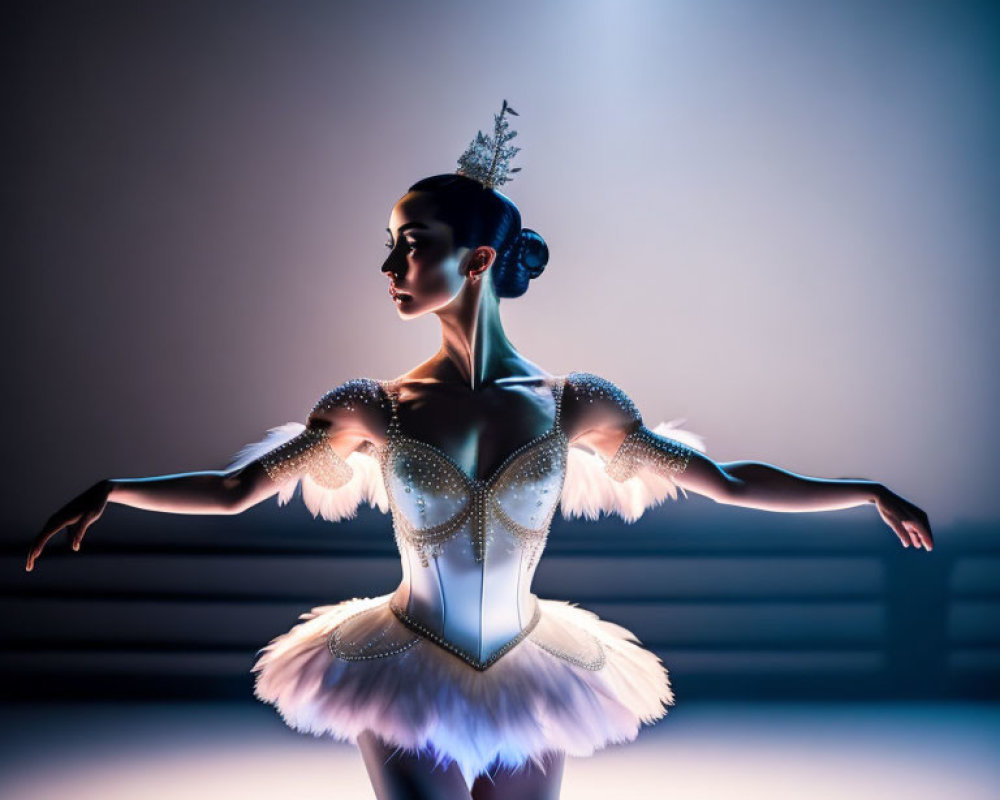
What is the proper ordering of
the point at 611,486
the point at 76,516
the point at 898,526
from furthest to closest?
the point at 611,486 → the point at 898,526 → the point at 76,516

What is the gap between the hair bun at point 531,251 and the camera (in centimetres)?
156

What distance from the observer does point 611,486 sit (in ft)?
5.52

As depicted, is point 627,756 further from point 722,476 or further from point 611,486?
point 722,476

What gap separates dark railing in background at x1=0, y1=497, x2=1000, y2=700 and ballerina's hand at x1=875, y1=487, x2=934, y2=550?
5.34 feet

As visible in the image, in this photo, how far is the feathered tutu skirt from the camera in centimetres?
130

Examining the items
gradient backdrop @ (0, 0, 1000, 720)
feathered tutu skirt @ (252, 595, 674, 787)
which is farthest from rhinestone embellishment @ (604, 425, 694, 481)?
gradient backdrop @ (0, 0, 1000, 720)

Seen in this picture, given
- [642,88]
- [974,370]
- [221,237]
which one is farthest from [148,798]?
[974,370]

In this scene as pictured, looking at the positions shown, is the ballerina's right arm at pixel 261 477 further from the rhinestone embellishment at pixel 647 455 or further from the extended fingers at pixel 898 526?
the extended fingers at pixel 898 526

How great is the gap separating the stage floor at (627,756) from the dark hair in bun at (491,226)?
1368 millimetres

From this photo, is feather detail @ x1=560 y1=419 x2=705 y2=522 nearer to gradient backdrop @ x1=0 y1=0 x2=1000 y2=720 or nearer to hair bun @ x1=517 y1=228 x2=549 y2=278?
hair bun @ x1=517 y1=228 x2=549 y2=278

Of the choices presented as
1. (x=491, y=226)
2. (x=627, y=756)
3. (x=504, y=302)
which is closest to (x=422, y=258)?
(x=491, y=226)

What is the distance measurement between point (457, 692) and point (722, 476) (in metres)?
0.54

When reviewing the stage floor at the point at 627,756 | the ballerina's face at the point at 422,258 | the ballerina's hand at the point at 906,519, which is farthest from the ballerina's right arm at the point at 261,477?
the stage floor at the point at 627,756

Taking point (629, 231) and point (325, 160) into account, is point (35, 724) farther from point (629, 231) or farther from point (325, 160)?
point (629, 231)
